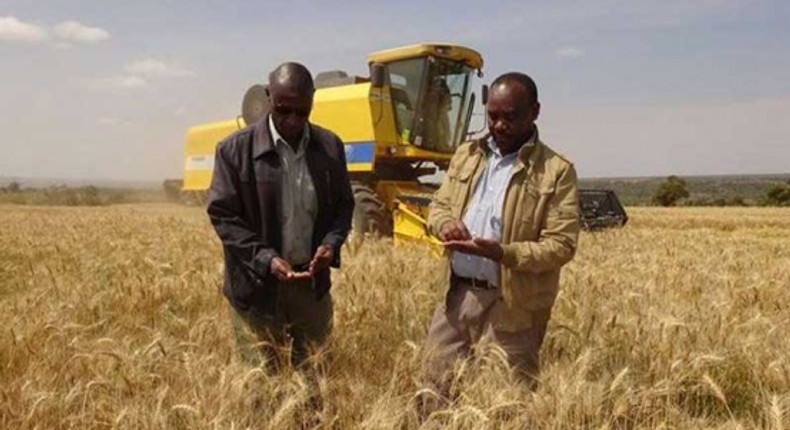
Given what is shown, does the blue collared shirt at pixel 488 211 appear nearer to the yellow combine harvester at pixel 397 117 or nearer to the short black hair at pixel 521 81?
the short black hair at pixel 521 81

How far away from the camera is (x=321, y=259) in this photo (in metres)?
3.33

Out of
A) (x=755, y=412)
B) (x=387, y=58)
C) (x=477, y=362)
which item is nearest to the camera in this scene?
(x=477, y=362)

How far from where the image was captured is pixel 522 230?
3.17 metres

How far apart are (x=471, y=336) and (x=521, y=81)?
3.77 ft

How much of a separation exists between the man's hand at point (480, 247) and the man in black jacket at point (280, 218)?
0.63 metres

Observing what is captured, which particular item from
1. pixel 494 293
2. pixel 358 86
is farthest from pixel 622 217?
pixel 494 293

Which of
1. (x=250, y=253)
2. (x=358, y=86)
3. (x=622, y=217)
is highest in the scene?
(x=358, y=86)

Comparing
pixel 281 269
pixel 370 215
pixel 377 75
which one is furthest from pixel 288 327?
pixel 377 75

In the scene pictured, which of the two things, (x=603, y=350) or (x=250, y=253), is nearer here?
(x=250, y=253)

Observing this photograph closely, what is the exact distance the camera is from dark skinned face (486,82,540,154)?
310cm

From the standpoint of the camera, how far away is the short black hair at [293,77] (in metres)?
3.21

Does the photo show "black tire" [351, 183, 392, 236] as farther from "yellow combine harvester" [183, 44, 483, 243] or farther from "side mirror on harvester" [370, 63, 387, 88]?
"side mirror on harvester" [370, 63, 387, 88]

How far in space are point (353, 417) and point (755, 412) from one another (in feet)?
6.60

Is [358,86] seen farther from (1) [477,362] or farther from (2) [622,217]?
(1) [477,362]
